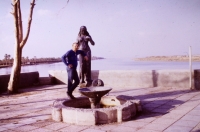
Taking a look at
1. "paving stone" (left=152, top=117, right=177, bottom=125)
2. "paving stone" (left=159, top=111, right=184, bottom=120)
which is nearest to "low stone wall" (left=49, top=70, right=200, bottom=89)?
"paving stone" (left=159, top=111, right=184, bottom=120)

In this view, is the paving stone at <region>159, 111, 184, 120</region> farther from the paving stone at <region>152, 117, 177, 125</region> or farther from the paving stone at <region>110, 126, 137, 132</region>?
the paving stone at <region>110, 126, 137, 132</region>

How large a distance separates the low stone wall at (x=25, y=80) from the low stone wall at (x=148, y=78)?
383 centimetres

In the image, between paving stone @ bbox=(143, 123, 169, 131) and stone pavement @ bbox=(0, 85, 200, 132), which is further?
Result: stone pavement @ bbox=(0, 85, 200, 132)

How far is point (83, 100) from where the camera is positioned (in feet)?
22.3

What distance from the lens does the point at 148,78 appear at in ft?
35.2

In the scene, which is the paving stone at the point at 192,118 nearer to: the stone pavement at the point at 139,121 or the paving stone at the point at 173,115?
the stone pavement at the point at 139,121

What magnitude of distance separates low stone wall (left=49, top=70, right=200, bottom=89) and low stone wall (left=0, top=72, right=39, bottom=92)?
12.6ft

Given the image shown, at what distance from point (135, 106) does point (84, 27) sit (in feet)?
13.8

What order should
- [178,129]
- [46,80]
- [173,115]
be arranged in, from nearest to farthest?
[178,129] < [173,115] < [46,80]

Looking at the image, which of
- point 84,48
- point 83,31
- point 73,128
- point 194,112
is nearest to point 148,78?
point 84,48

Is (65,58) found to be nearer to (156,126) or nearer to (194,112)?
(156,126)

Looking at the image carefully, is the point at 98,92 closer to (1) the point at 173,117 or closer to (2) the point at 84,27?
(1) the point at 173,117

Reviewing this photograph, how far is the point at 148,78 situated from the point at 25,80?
7.28 m

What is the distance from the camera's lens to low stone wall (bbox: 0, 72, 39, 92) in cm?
1160
